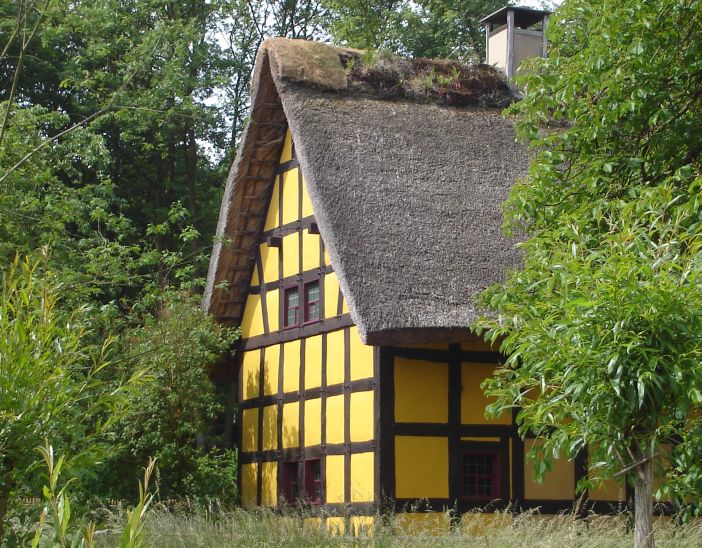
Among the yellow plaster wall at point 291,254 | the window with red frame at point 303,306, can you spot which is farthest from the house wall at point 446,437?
the yellow plaster wall at point 291,254

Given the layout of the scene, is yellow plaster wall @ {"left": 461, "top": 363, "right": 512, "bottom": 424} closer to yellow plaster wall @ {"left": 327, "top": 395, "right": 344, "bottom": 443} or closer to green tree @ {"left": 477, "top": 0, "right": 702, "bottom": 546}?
yellow plaster wall @ {"left": 327, "top": 395, "right": 344, "bottom": 443}

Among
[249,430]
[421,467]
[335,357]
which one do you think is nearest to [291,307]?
[335,357]

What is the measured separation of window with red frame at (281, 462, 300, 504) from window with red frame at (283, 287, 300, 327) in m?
1.96

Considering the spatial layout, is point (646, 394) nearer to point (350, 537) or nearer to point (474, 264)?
point (350, 537)

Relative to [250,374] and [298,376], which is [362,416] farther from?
[250,374]

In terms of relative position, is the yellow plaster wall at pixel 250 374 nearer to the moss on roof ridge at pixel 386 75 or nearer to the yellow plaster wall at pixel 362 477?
the yellow plaster wall at pixel 362 477

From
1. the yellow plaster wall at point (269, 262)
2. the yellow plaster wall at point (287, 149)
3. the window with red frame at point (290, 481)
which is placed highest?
the yellow plaster wall at point (287, 149)

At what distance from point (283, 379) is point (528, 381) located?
7.01 metres

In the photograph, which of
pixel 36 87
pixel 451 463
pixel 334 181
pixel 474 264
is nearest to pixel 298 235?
pixel 334 181

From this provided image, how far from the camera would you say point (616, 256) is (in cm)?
792

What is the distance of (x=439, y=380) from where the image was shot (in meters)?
13.7

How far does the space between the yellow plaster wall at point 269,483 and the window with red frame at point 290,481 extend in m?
0.17

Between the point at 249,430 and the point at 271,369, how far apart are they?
1118 mm

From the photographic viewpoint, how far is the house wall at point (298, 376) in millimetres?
13781
